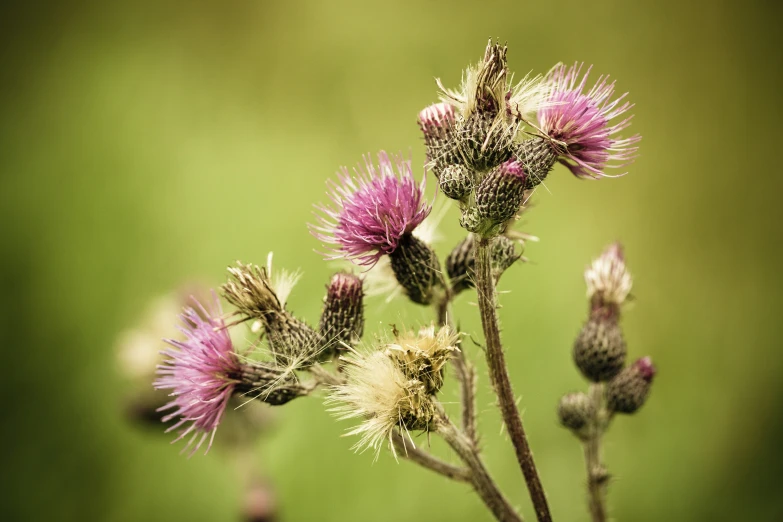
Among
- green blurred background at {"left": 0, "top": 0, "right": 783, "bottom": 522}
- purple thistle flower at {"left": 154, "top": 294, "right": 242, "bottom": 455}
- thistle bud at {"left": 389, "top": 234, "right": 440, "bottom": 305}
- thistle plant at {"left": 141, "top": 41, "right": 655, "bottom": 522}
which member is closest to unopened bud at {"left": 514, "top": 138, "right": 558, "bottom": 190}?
thistle plant at {"left": 141, "top": 41, "right": 655, "bottom": 522}

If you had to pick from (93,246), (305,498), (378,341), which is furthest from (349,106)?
(378,341)

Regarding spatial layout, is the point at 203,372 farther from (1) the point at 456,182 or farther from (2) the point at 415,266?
(1) the point at 456,182

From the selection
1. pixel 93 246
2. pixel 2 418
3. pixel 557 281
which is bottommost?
pixel 557 281

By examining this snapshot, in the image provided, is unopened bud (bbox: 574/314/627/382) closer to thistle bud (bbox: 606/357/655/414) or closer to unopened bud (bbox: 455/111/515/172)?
thistle bud (bbox: 606/357/655/414)

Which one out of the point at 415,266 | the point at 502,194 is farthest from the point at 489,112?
the point at 415,266

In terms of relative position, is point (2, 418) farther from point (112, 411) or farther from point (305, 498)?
point (305, 498)
